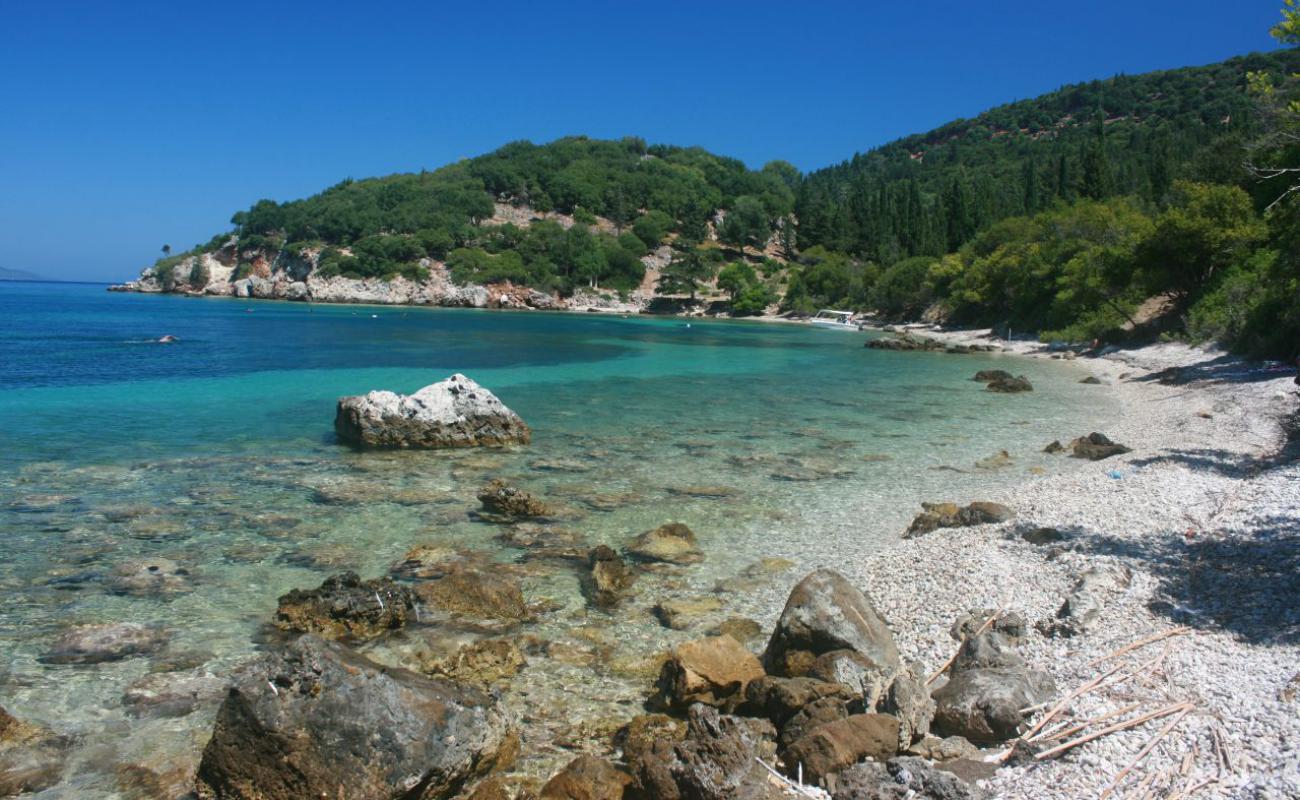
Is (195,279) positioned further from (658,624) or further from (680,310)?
(658,624)

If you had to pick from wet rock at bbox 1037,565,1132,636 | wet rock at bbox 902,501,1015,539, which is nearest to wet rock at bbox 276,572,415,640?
wet rock at bbox 1037,565,1132,636

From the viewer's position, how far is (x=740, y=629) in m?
9.65

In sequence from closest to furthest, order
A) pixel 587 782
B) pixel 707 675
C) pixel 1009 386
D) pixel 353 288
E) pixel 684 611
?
pixel 587 782
pixel 707 675
pixel 684 611
pixel 1009 386
pixel 353 288

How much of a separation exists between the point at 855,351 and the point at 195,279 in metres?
156

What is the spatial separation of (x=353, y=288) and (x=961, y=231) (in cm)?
10163

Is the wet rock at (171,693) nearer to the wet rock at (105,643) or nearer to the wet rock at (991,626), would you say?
the wet rock at (105,643)

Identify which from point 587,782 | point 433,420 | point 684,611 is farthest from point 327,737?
point 433,420

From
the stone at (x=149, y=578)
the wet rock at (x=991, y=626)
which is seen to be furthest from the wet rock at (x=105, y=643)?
the wet rock at (x=991, y=626)

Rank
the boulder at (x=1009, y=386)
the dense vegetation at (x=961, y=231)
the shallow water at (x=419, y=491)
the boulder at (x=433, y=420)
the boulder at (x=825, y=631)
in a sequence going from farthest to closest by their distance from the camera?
the dense vegetation at (x=961, y=231), the boulder at (x=1009, y=386), the boulder at (x=433, y=420), the shallow water at (x=419, y=491), the boulder at (x=825, y=631)

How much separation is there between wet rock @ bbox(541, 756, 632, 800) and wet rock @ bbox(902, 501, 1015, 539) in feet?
26.6

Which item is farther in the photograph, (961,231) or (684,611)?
(961,231)

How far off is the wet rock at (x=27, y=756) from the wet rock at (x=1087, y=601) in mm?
9764

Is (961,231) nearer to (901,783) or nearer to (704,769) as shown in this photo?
(901,783)

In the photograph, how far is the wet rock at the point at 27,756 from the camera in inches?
250
